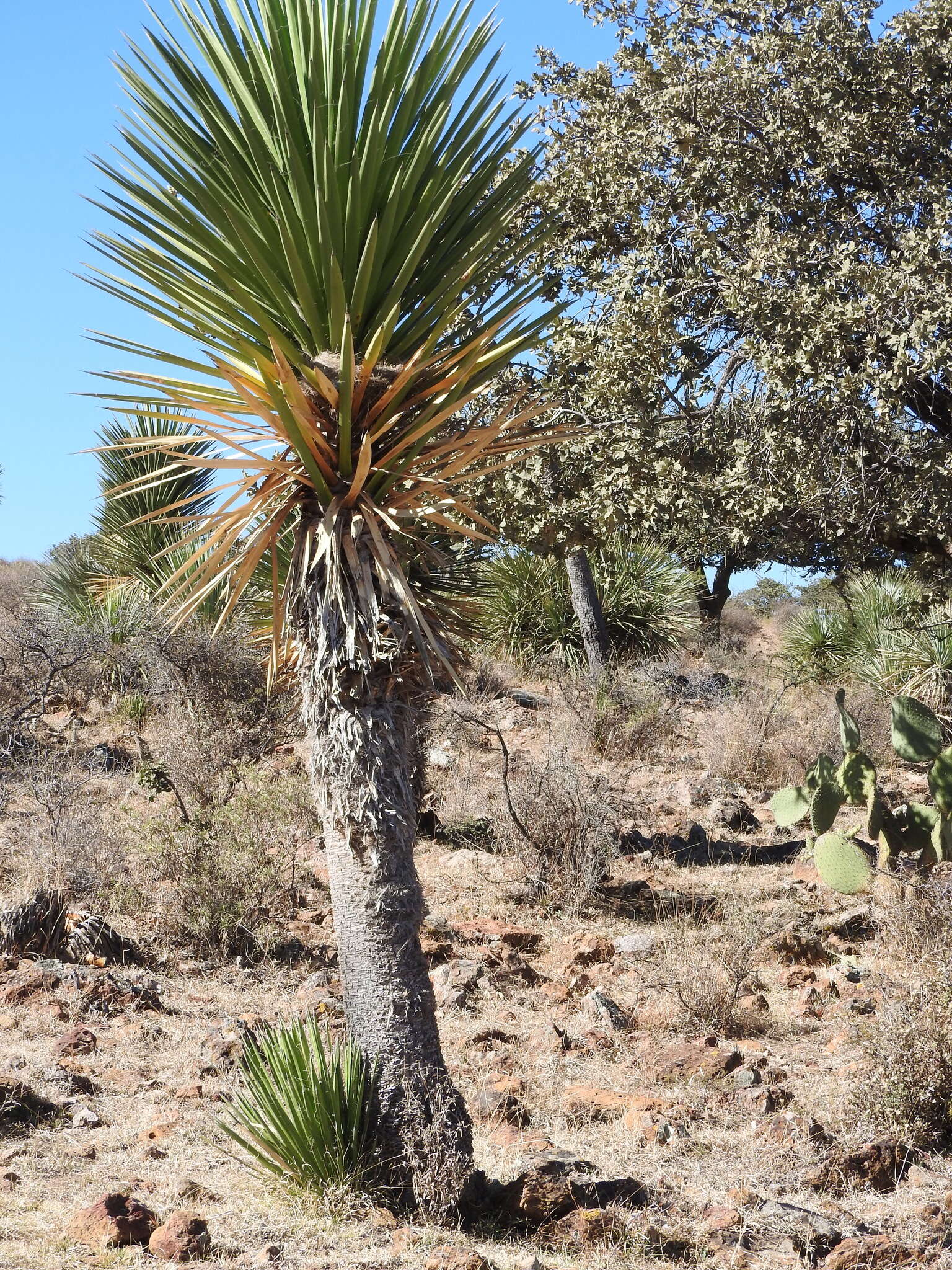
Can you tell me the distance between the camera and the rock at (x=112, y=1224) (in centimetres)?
352

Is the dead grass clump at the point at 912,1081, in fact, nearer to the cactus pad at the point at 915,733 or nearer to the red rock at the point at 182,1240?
the cactus pad at the point at 915,733

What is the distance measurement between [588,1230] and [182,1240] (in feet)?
4.39

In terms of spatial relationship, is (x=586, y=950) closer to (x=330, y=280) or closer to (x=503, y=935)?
(x=503, y=935)

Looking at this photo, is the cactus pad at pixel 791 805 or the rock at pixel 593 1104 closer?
the rock at pixel 593 1104

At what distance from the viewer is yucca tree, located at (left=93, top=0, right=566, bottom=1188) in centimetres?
393

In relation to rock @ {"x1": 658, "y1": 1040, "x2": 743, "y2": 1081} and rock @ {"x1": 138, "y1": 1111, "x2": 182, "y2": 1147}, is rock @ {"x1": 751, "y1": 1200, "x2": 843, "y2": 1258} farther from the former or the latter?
rock @ {"x1": 138, "y1": 1111, "x2": 182, "y2": 1147}

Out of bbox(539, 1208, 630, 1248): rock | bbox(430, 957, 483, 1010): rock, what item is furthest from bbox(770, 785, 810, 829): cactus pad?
bbox(539, 1208, 630, 1248): rock

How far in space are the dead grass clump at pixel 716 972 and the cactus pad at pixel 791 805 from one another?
0.62 meters

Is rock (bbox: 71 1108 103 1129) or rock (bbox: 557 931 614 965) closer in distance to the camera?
rock (bbox: 71 1108 103 1129)

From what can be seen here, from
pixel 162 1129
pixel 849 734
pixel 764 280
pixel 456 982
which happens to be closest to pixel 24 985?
pixel 162 1129

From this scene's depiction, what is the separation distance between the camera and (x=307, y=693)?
4.17m

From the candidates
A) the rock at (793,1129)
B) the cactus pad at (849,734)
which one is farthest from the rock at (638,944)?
the rock at (793,1129)

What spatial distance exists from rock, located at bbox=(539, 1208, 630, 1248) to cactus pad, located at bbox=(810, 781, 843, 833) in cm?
281

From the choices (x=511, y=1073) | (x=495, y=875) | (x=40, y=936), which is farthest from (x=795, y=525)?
(x=40, y=936)
